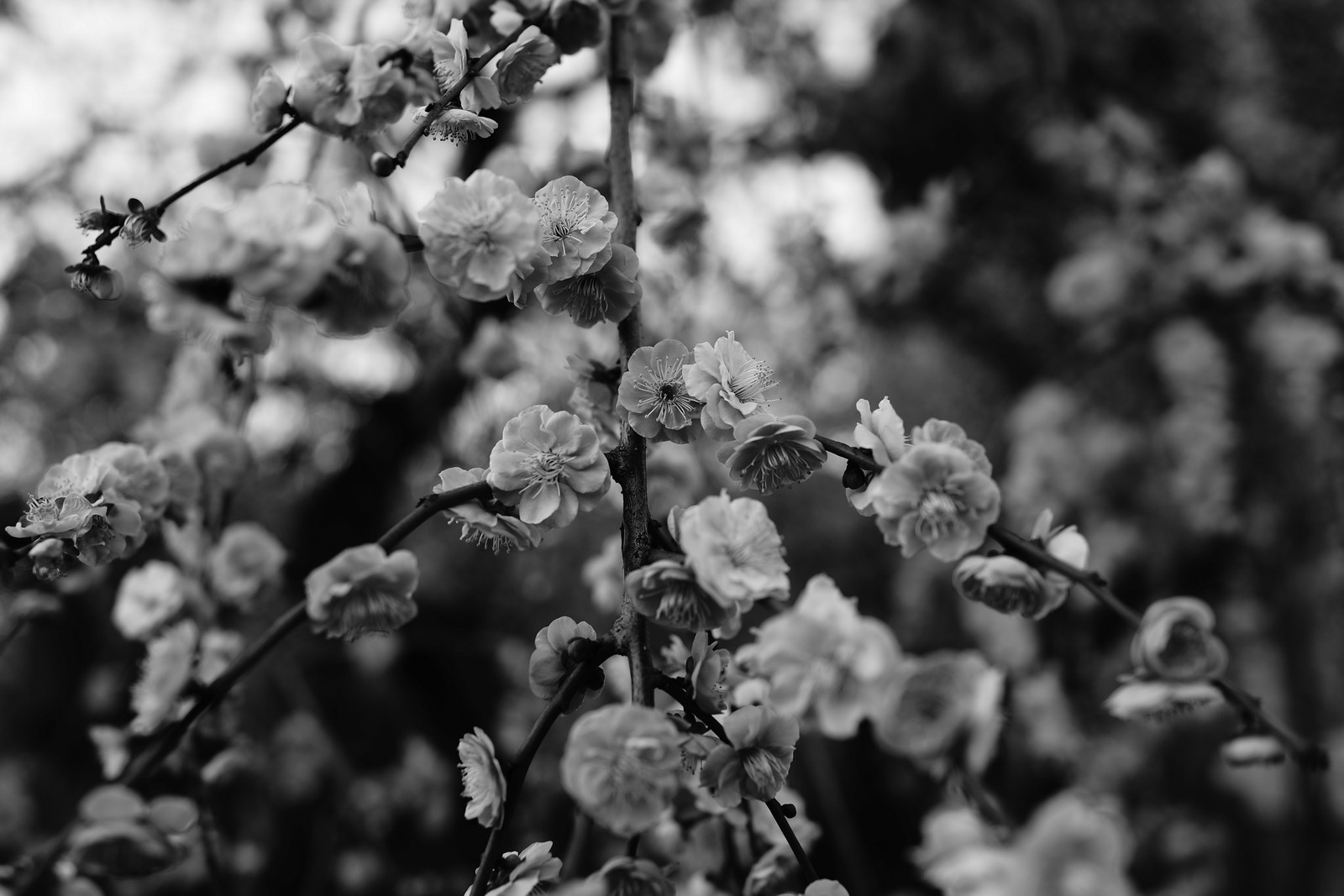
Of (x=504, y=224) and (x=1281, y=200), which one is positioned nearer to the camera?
(x=504, y=224)

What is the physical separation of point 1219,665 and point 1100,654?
2970 mm

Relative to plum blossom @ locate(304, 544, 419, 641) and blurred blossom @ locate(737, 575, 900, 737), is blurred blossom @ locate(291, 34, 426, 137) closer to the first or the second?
plum blossom @ locate(304, 544, 419, 641)

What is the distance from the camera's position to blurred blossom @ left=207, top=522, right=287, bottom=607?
5.13 ft

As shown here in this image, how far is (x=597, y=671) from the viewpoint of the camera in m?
0.87

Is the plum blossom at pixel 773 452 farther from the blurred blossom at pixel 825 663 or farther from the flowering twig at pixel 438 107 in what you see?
the flowering twig at pixel 438 107

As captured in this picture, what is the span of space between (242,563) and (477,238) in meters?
0.99

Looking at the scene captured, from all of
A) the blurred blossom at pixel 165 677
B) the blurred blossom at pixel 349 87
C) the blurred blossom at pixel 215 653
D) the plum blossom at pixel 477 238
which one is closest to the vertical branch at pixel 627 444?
the plum blossom at pixel 477 238

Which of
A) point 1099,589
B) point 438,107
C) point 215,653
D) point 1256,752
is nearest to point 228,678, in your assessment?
point 438,107

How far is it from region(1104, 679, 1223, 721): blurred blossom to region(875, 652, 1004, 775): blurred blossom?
0.18 m

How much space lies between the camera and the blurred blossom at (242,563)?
61.6 inches

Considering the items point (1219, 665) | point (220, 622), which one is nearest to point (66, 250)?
point (220, 622)

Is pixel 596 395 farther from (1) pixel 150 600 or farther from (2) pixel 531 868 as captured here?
(1) pixel 150 600

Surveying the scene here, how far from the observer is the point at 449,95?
3.04 feet

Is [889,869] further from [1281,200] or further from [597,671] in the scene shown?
[597,671]
